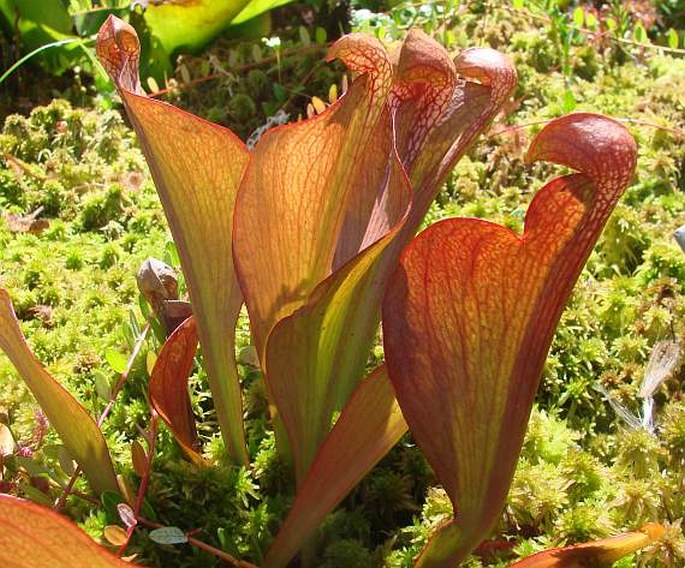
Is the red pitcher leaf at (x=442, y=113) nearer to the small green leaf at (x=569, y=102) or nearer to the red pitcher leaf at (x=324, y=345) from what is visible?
the red pitcher leaf at (x=324, y=345)

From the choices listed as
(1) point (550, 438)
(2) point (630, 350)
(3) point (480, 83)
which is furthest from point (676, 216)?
(3) point (480, 83)

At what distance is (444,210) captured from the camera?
1.66 m

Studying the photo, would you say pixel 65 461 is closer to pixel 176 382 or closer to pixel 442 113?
pixel 176 382

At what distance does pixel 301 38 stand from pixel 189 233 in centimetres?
141

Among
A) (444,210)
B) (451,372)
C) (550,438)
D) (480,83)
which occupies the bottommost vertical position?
(550,438)

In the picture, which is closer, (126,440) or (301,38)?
(126,440)

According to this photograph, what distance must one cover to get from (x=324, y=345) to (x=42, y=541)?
1.19 ft

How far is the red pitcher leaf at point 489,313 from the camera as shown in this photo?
70 centimetres

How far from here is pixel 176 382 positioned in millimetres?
1052

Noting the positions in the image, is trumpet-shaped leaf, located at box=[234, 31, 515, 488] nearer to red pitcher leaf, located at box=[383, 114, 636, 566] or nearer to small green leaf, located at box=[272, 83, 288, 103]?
red pitcher leaf, located at box=[383, 114, 636, 566]

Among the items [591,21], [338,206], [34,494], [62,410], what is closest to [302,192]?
[338,206]

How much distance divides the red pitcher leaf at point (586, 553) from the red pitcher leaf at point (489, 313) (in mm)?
58

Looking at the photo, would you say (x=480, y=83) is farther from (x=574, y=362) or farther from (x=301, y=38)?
(x=301, y=38)

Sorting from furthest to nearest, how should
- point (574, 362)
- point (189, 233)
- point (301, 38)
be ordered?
point (301, 38)
point (574, 362)
point (189, 233)
